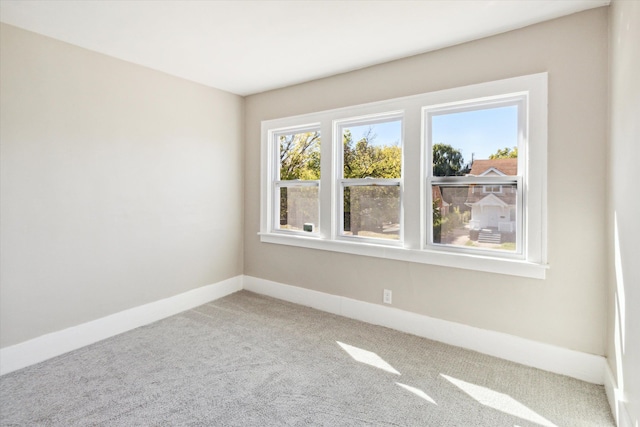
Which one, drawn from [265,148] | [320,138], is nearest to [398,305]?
[320,138]

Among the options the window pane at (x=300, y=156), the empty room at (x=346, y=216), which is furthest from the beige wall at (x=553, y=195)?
the window pane at (x=300, y=156)

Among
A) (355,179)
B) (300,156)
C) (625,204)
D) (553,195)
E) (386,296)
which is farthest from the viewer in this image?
(300,156)

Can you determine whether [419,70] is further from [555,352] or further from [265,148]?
[555,352]

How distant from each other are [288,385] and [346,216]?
5.99 ft

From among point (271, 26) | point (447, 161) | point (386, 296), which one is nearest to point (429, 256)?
point (386, 296)

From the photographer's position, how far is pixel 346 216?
3.63 meters

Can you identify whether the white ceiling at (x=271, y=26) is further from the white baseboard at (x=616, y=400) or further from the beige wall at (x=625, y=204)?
the white baseboard at (x=616, y=400)

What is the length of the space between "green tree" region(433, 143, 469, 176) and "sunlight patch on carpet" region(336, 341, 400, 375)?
1.65 metres

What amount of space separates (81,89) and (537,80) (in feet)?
11.9

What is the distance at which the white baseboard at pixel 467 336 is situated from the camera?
7.76 ft

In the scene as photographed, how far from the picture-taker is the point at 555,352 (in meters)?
2.45

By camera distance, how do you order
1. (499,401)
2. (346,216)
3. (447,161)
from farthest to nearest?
1. (346,216)
2. (447,161)
3. (499,401)

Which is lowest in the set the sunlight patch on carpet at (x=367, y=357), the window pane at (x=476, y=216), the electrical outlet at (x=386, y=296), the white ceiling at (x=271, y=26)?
the sunlight patch on carpet at (x=367, y=357)

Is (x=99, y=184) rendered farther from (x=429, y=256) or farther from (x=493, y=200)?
(x=493, y=200)
